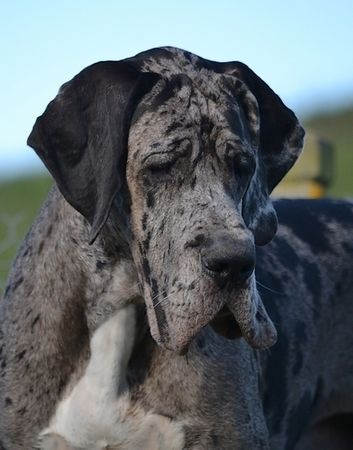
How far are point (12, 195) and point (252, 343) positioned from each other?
1333 cm

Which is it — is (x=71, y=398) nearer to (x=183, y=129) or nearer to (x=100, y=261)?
(x=100, y=261)

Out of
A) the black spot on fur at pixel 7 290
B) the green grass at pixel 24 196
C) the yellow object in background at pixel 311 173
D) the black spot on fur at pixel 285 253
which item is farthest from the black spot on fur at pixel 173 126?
the green grass at pixel 24 196

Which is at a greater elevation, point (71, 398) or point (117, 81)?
point (117, 81)

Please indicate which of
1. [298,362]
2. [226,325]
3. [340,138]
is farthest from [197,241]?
[340,138]

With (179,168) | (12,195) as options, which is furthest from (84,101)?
(12,195)

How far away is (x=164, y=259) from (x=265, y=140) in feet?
2.23

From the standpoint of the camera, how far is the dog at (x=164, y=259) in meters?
3.74

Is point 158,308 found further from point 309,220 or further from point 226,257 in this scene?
point 309,220

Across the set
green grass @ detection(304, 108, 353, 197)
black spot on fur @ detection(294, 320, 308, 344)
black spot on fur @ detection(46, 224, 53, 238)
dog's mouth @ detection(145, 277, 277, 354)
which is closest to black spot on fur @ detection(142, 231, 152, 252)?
dog's mouth @ detection(145, 277, 277, 354)

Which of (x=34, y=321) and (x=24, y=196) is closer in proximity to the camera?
(x=34, y=321)

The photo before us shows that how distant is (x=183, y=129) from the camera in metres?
3.81

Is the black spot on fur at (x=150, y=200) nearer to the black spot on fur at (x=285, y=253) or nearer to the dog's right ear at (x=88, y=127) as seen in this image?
the dog's right ear at (x=88, y=127)

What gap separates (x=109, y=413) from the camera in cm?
413

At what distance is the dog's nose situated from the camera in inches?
141
